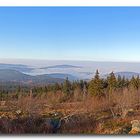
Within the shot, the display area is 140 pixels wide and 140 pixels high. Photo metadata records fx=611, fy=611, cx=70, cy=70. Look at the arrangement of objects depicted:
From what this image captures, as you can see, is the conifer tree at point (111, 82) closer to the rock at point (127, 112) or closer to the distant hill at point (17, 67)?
the rock at point (127, 112)

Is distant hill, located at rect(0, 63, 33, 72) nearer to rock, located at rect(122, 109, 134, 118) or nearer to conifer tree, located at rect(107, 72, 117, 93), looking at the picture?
conifer tree, located at rect(107, 72, 117, 93)

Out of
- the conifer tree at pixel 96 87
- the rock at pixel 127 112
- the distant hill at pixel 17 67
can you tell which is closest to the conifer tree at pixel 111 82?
the conifer tree at pixel 96 87

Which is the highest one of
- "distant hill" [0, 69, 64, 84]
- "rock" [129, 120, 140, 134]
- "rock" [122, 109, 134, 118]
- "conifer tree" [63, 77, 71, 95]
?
"distant hill" [0, 69, 64, 84]

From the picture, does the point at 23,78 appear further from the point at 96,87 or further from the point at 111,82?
the point at 111,82

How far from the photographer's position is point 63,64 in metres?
9.64

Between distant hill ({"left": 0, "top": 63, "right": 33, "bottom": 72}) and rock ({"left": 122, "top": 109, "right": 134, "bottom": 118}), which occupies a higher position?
distant hill ({"left": 0, "top": 63, "right": 33, "bottom": 72})

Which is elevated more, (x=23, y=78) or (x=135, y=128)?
(x=23, y=78)

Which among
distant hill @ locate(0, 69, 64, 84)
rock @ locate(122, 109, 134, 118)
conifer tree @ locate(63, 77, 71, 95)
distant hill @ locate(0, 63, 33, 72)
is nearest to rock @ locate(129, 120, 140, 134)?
rock @ locate(122, 109, 134, 118)

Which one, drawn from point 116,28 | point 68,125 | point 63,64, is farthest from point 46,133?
point 116,28

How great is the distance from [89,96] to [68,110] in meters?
0.40

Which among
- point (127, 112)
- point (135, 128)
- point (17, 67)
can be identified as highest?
point (17, 67)

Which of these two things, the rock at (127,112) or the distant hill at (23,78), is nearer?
the distant hill at (23,78)

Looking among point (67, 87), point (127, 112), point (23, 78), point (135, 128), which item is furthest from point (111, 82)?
point (23, 78)
